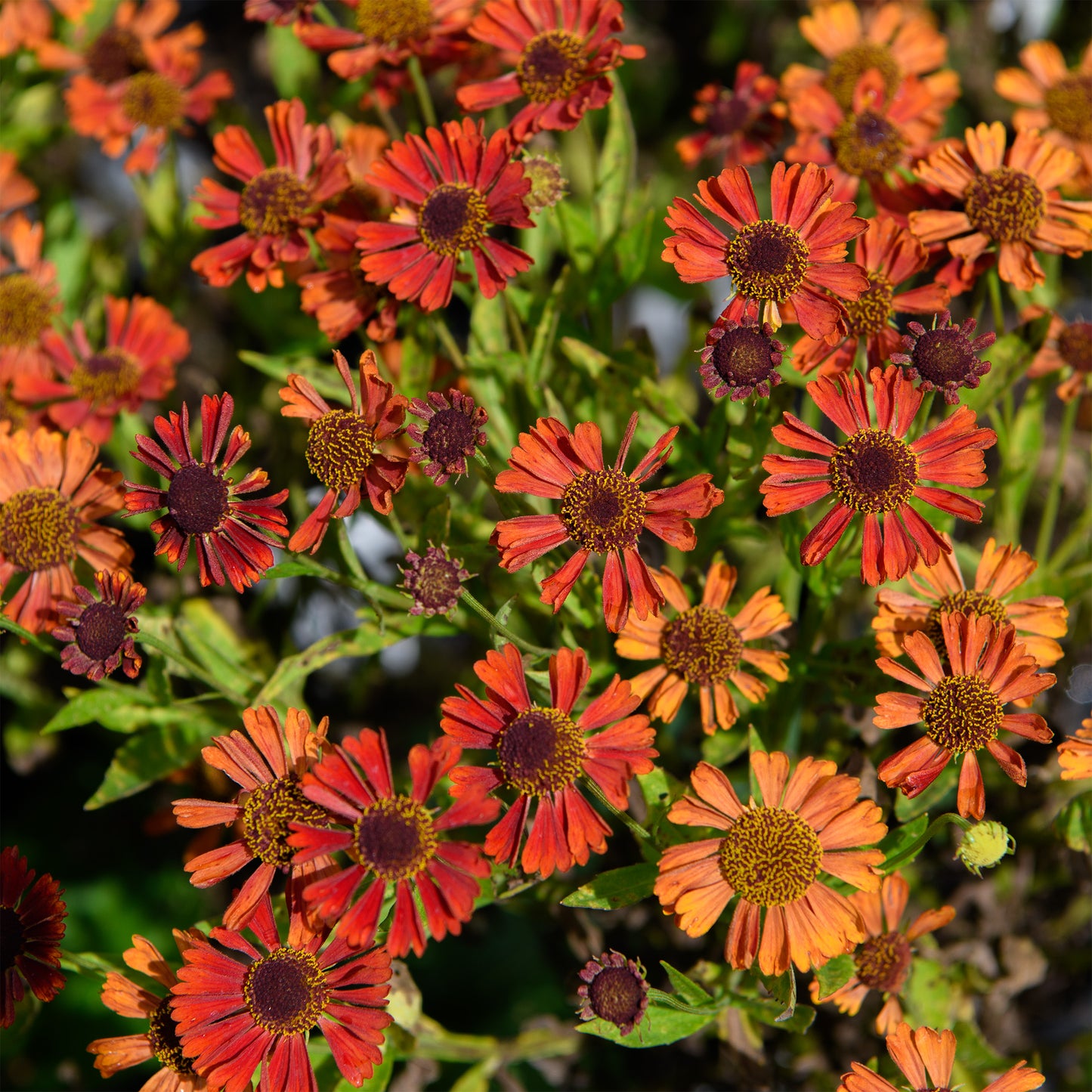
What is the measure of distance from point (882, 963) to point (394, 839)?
0.51 meters

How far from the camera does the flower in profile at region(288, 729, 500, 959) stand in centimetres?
80

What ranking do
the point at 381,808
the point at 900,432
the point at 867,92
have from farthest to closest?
the point at 867,92
the point at 900,432
the point at 381,808

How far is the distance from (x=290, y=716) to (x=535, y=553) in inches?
10.1

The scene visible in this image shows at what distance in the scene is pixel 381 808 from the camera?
2.72 ft

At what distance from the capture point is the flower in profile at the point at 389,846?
800 mm

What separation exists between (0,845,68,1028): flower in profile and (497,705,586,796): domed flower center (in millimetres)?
432

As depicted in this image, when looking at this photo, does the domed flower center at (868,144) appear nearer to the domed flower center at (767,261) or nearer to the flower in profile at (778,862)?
the domed flower center at (767,261)

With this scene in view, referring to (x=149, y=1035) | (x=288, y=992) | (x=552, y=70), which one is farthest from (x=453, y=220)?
(x=149, y=1035)

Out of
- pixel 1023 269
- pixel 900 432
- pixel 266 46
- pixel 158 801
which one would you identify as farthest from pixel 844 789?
pixel 266 46

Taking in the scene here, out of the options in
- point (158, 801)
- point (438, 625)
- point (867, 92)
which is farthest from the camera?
point (158, 801)

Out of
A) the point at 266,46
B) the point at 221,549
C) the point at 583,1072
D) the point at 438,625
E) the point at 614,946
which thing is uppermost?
the point at 266,46

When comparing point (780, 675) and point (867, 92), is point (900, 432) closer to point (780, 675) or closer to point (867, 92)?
point (780, 675)

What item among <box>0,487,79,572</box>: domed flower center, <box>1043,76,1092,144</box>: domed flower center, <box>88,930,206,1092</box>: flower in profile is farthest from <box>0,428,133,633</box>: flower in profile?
<box>1043,76,1092,144</box>: domed flower center

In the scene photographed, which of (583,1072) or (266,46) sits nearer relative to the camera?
(583,1072)
